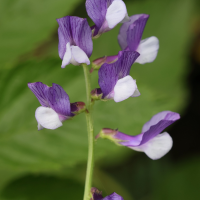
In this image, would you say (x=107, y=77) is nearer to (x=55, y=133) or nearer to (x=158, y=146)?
(x=158, y=146)

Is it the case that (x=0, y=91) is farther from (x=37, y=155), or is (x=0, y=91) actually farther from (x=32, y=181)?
(x=32, y=181)

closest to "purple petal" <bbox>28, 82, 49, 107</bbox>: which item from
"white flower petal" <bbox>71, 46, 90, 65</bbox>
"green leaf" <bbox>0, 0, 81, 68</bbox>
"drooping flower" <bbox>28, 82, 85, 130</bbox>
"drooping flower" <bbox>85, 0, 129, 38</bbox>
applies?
"drooping flower" <bbox>28, 82, 85, 130</bbox>

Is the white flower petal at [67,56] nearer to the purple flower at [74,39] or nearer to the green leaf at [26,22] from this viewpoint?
Result: the purple flower at [74,39]

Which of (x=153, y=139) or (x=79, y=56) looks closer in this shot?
(x=79, y=56)

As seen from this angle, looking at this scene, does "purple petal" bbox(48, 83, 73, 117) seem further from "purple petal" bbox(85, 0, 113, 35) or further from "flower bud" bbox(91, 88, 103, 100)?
"purple petal" bbox(85, 0, 113, 35)

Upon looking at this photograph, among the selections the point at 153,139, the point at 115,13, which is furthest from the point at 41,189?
the point at 115,13

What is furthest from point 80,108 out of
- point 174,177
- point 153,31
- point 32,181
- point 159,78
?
point 153,31

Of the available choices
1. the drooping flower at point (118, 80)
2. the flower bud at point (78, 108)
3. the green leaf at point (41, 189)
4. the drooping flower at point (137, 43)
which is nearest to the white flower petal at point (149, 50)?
the drooping flower at point (137, 43)
